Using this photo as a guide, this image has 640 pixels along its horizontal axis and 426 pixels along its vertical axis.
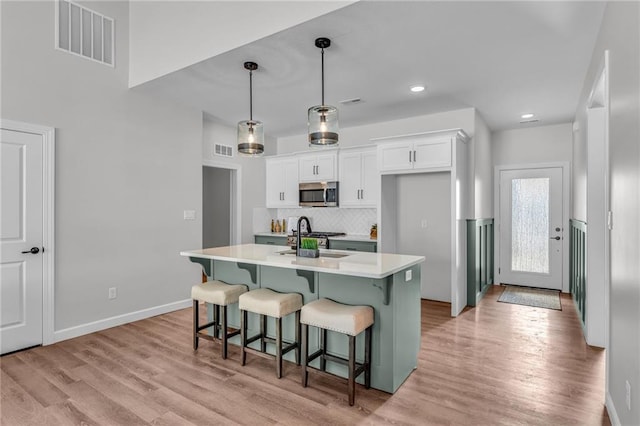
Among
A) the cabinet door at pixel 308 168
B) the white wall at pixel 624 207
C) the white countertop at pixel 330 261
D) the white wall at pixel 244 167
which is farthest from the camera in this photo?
the cabinet door at pixel 308 168

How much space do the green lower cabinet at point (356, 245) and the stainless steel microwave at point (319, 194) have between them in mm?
631

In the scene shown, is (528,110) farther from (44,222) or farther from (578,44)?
(44,222)

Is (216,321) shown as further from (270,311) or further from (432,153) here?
(432,153)

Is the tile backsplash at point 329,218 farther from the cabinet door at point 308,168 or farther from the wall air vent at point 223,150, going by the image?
the wall air vent at point 223,150

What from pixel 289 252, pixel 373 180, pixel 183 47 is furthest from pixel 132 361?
pixel 373 180

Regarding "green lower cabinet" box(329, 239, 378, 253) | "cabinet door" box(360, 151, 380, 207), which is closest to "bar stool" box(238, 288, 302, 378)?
"green lower cabinet" box(329, 239, 378, 253)

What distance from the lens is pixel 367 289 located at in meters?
A: 2.72

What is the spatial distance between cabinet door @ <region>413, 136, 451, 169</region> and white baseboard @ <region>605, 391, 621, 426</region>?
277 cm

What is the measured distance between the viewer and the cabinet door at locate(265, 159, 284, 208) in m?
6.37

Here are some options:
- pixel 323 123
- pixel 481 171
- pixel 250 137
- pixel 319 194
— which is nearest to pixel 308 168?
pixel 319 194

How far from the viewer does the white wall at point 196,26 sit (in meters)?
2.81

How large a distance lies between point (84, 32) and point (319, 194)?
3595 mm

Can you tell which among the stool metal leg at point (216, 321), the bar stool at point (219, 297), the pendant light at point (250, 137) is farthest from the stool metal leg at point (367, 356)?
the pendant light at point (250, 137)

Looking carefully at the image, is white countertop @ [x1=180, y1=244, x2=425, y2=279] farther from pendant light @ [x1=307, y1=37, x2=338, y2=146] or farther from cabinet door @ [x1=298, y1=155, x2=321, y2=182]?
cabinet door @ [x1=298, y1=155, x2=321, y2=182]
